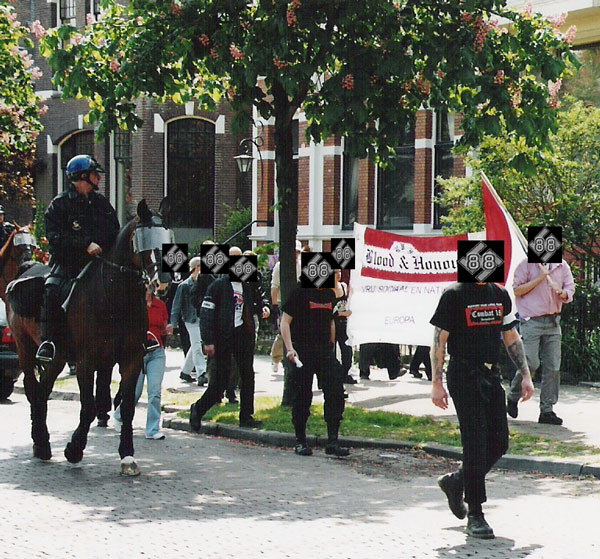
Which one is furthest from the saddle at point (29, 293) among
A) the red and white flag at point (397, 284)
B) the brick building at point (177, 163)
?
the brick building at point (177, 163)

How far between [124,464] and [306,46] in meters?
5.54

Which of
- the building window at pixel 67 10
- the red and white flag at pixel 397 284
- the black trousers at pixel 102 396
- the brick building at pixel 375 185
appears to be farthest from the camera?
the building window at pixel 67 10

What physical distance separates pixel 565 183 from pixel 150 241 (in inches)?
382

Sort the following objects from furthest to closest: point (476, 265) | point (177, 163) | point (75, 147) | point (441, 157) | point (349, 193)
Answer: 1. point (75, 147)
2. point (177, 163)
3. point (349, 193)
4. point (441, 157)
5. point (476, 265)

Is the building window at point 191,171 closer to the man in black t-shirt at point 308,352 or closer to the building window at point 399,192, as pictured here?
the building window at point 399,192

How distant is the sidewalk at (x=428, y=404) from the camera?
1130 cm

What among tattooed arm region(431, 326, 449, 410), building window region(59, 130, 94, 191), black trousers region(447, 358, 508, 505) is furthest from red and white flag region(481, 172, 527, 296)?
building window region(59, 130, 94, 191)

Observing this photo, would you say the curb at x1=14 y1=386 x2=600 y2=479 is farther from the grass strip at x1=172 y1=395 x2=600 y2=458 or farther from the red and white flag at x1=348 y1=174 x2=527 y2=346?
the red and white flag at x1=348 y1=174 x2=527 y2=346

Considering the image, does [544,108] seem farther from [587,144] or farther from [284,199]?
[587,144]

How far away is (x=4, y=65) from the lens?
23.9 meters

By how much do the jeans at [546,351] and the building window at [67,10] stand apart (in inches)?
1058

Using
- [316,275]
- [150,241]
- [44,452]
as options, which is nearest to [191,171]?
[316,275]

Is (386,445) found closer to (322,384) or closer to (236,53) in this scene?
(322,384)

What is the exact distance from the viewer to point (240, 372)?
41.8 feet
